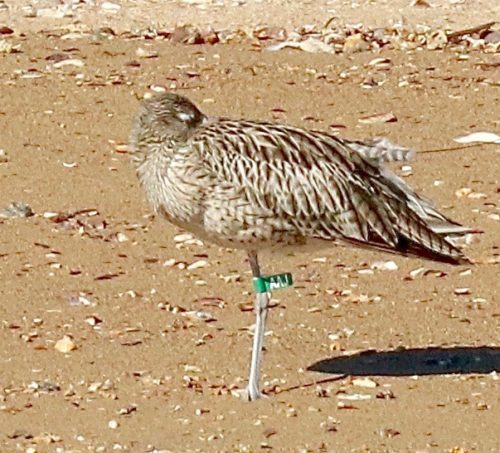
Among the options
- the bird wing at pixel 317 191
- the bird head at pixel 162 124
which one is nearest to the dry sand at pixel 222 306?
the bird wing at pixel 317 191

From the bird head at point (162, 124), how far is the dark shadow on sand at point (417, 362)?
118 centimetres

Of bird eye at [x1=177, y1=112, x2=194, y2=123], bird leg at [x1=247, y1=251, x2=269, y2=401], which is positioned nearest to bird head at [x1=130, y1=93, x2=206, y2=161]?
bird eye at [x1=177, y1=112, x2=194, y2=123]

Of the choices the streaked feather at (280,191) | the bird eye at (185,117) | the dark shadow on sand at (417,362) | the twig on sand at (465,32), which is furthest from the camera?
the twig on sand at (465,32)

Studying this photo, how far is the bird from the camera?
305 inches

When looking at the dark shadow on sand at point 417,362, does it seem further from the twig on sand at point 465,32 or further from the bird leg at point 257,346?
the twig on sand at point 465,32

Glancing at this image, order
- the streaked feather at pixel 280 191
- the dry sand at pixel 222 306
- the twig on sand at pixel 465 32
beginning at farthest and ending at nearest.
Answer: the twig on sand at pixel 465 32 < the streaked feather at pixel 280 191 < the dry sand at pixel 222 306

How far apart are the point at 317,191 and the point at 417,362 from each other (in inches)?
36.8

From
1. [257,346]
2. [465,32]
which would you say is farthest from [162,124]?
[465,32]

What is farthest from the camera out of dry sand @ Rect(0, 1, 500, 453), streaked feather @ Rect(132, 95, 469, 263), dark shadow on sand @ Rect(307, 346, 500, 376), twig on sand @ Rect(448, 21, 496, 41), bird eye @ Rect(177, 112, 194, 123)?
twig on sand @ Rect(448, 21, 496, 41)

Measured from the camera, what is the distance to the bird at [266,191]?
305 inches

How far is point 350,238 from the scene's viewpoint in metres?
7.91

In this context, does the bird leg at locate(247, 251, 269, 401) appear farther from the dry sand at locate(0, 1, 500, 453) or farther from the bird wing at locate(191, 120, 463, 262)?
the bird wing at locate(191, 120, 463, 262)

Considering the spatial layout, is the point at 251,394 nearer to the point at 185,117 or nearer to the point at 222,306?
the point at 185,117

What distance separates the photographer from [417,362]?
27.3 feet
